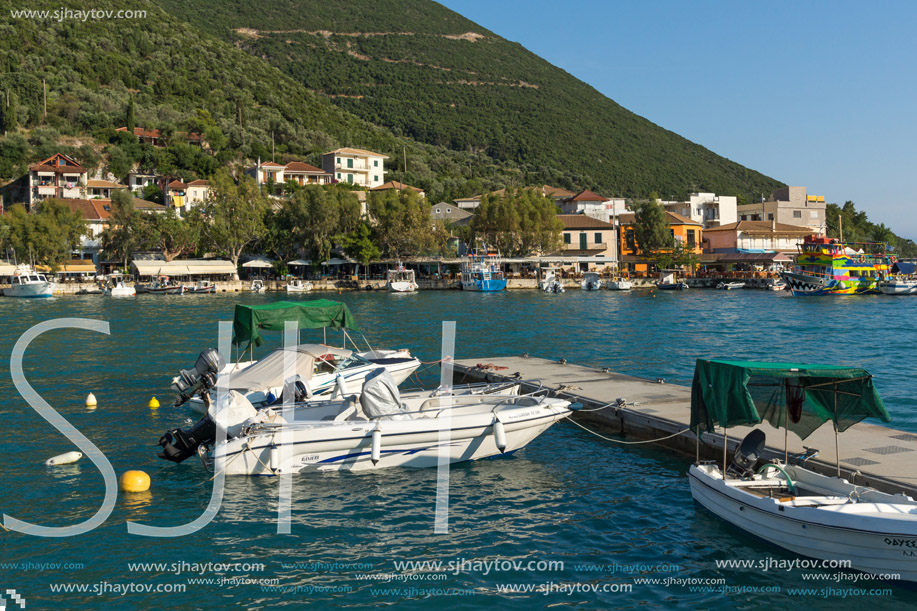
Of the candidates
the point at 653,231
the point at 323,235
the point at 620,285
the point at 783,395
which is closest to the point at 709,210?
the point at 653,231

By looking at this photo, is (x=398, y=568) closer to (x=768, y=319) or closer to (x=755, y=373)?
(x=755, y=373)

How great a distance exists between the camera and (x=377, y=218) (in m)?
99.9

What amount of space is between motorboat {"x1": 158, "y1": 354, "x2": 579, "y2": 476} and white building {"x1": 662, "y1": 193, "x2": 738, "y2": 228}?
117 m

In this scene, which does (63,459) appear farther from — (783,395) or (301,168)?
(301,168)

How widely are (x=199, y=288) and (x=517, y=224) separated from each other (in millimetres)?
41081

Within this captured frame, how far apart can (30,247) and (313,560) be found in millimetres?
84538

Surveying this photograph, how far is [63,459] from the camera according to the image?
52.0 ft

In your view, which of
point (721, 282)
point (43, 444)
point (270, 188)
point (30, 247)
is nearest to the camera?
point (43, 444)

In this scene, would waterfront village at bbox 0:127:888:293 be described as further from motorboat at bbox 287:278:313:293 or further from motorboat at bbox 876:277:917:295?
motorboat at bbox 876:277:917:295

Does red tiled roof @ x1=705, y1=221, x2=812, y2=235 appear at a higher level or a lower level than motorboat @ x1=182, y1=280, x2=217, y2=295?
higher

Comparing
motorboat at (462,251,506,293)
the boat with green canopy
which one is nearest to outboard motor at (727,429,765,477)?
the boat with green canopy

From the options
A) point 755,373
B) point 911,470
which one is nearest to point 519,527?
point 755,373

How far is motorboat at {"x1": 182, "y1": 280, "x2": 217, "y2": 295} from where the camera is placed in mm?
83562

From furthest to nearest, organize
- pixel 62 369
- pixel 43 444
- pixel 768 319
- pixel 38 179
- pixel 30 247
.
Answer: pixel 38 179, pixel 30 247, pixel 768 319, pixel 62 369, pixel 43 444
